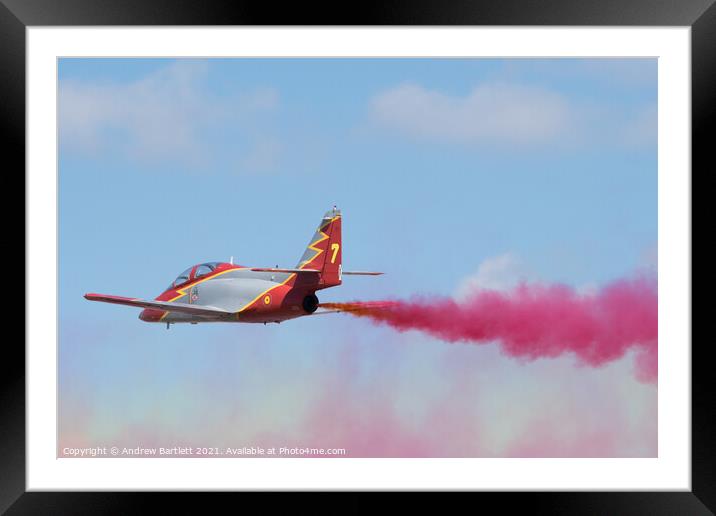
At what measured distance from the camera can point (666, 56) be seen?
591 inches

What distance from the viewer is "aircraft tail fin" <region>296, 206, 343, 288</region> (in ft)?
68.0

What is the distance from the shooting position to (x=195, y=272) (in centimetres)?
2225

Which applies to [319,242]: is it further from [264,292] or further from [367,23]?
[367,23]

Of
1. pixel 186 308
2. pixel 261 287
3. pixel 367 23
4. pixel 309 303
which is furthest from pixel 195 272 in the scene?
pixel 367 23

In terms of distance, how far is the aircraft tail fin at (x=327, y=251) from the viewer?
68.0 feet

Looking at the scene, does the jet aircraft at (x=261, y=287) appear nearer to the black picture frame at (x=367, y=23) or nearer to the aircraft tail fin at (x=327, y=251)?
the aircraft tail fin at (x=327, y=251)

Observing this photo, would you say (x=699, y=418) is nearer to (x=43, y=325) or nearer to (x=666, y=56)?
(x=666, y=56)

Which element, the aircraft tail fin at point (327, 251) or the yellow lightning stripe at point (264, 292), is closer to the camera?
the aircraft tail fin at point (327, 251)

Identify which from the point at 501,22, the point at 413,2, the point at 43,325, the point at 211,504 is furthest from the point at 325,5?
the point at 211,504

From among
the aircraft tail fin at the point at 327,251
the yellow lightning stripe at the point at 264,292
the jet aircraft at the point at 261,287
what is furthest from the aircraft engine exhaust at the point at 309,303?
the yellow lightning stripe at the point at 264,292

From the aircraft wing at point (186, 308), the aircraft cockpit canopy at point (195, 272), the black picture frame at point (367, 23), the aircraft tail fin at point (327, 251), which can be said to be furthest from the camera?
the aircraft cockpit canopy at point (195, 272)

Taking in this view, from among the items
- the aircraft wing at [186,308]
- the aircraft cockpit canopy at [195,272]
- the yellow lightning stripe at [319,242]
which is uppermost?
the yellow lightning stripe at [319,242]

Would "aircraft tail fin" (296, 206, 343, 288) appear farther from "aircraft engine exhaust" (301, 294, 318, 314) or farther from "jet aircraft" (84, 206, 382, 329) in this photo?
"aircraft engine exhaust" (301, 294, 318, 314)

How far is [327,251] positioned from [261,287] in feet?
5.60
